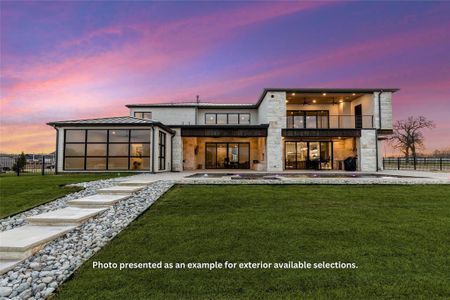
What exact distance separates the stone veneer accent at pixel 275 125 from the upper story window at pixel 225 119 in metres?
4.32

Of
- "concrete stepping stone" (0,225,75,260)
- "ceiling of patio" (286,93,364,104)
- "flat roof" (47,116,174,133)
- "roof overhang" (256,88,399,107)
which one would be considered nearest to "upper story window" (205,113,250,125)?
"ceiling of patio" (286,93,364,104)

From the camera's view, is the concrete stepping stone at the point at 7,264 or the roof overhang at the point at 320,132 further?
the roof overhang at the point at 320,132

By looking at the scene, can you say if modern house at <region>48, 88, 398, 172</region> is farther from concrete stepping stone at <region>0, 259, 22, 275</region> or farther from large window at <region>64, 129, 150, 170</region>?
concrete stepping stone at <region>0, 259, 22, 275</region>

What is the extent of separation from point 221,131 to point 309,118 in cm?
785

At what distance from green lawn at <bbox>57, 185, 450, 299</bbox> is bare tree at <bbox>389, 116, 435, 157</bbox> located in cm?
3688

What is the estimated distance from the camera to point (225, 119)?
2089 centimetres

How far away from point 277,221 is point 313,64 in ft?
67.0

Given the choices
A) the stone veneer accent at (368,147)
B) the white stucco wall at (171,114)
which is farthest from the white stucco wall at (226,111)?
the stone veneer accent at (368,147)

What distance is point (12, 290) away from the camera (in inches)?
96.2

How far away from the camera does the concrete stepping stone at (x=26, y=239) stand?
314 centimetres

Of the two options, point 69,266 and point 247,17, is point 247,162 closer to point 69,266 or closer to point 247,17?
point 247,17

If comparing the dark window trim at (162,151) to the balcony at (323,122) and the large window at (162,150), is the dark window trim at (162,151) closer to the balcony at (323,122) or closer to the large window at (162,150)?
the large window at (162,150)

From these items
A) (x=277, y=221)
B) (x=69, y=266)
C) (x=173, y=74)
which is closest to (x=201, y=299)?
(x=69, y=266)

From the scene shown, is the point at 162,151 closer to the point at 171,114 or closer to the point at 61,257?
the point at 171,114
